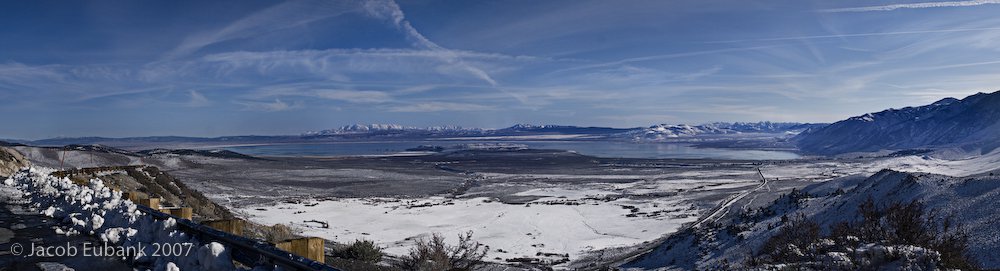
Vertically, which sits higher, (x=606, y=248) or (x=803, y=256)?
(x=803, y=256)

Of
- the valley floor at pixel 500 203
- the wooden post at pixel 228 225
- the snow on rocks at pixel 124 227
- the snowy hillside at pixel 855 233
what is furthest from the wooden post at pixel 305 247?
the valley floor at pixel 500 203

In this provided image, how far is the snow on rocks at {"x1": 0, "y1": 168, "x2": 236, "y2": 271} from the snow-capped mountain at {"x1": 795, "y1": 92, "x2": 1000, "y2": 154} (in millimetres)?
98226

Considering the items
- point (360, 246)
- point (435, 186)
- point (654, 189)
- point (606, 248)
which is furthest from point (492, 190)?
point (360, 246)

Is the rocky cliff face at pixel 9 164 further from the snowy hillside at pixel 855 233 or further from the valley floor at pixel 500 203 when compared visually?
the snowy hillside at pixel 855 233

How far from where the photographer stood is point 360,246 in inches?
365

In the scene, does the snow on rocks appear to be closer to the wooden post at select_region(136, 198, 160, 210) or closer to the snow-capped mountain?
the wooden post at select_region(136, 198, 160, 210)

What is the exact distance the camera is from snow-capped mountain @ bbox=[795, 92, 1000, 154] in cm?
10075

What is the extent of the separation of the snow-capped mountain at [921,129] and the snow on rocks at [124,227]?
9823cm

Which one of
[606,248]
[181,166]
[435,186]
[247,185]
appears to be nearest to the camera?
[606,248]

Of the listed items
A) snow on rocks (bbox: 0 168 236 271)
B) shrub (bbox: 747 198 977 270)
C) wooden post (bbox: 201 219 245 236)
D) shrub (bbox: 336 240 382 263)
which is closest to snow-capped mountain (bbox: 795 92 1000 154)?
shrub (bbox: 747 198 977 270)

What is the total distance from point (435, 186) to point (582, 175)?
2126 cm

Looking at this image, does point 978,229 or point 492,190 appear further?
point 492,190

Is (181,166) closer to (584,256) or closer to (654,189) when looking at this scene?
(654,189)

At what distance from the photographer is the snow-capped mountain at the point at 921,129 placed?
101 meters
